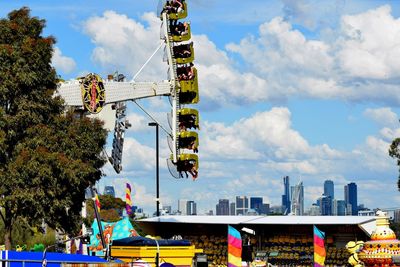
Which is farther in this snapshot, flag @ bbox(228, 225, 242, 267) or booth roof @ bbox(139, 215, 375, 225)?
booth roof @ bbox(139, 215, 375, 225)

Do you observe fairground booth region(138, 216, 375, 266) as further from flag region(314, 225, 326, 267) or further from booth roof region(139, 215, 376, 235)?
flag region(314, 225, 326, 267)

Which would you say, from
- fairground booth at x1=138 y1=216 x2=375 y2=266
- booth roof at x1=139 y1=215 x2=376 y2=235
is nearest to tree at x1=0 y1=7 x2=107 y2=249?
fairground booth at x1=138 y1=216 x2=375 y2=266

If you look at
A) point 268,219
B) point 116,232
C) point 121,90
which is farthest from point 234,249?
point 268,219

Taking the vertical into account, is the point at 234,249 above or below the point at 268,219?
below

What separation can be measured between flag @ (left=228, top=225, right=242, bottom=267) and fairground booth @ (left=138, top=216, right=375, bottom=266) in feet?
75.4

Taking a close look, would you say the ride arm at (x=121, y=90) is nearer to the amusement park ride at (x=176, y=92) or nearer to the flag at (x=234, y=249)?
the amusement park ride at (x=176, y=92)

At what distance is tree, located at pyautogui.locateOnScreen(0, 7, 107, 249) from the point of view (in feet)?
134

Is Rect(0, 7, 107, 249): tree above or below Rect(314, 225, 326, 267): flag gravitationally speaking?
above

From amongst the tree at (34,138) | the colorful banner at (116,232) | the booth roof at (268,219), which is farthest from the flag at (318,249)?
the tree at (34,138)

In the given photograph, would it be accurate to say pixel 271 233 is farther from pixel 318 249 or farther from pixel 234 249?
pixel 234 249

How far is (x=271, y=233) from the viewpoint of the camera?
81938 mm

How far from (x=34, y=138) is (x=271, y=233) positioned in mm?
42968

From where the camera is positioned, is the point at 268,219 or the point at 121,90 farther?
the point at 268,219

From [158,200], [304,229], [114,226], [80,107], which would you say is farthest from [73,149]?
[304,229]
